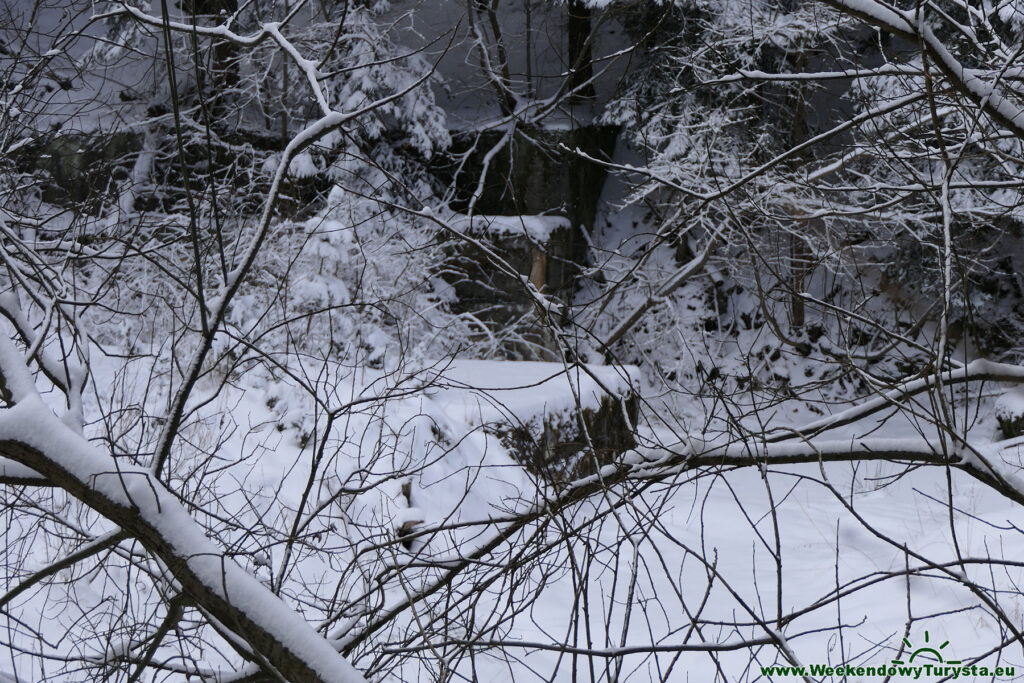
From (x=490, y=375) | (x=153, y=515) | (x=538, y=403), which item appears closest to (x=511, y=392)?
(x=538, y=403)

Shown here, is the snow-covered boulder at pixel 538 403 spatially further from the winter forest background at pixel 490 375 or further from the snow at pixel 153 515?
the snow at pixel 153 515

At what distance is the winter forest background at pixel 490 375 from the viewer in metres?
1.77

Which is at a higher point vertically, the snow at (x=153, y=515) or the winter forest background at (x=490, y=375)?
the winter forest background at (x=490, y=375)

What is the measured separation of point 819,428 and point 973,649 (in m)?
2.37

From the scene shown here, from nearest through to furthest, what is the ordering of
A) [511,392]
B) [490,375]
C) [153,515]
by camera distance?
[153,515]
[511,392]
[490,375]

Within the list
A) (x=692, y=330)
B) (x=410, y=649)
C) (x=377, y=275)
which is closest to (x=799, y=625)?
(x=410, y=649)

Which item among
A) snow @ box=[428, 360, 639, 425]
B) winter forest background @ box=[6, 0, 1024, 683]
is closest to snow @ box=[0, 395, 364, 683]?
winter forest background @ box=[6, 0, 1024, 683]

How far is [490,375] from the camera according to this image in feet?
21.6

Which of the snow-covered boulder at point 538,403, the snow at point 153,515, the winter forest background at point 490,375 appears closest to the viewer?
the snow at point 153,515

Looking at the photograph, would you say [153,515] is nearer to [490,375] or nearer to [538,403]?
[538,403]

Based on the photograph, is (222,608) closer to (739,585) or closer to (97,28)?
(739,585)

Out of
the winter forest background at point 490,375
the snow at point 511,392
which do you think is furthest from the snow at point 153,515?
the snow at point 511,392

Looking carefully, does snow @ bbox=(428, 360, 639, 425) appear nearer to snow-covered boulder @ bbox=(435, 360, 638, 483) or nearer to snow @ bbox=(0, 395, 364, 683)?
snow-covered boulder @ bbox=(435, 360, 638, 483)

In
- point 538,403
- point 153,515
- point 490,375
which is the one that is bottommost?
point 153,515
